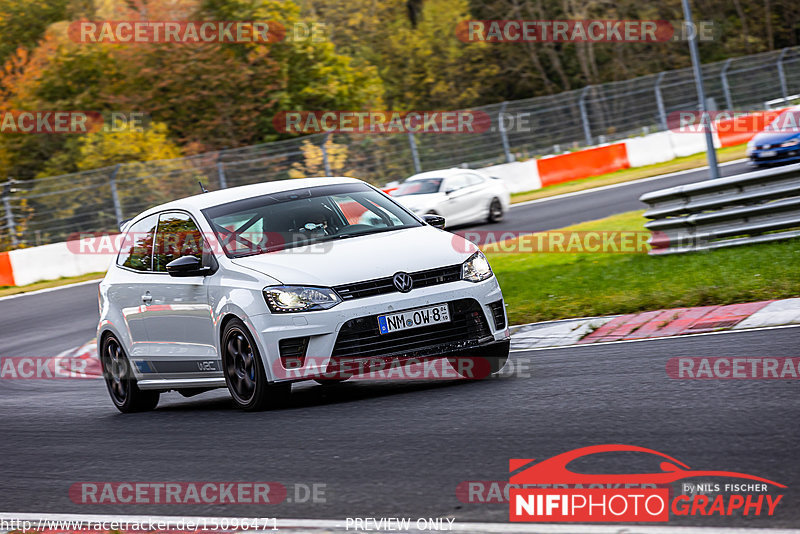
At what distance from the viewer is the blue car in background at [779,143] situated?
2398cm

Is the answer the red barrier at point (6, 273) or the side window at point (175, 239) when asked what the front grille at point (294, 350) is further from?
the red barrier at point (6, 273)

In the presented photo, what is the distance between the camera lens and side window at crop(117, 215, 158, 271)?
9.43 meters

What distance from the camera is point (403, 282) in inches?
301

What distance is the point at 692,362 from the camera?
24.8 ft

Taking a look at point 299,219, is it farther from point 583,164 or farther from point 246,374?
point 583,164

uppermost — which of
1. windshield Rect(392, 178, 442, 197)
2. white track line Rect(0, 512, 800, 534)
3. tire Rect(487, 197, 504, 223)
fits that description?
windshield Rect(392, 178, 442, 197)

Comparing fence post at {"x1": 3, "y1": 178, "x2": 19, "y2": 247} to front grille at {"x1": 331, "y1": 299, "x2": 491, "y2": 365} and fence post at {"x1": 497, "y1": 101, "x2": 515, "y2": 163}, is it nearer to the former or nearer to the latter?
fence post at {"x1": 497, "y1": 101, "x2": 515, "y2": 163}

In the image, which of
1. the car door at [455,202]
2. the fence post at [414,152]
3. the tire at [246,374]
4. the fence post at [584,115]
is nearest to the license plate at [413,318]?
the tire at [246,374]

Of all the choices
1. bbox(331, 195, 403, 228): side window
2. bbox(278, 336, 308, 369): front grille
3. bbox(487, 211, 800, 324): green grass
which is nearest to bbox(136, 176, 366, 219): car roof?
bbox(331, 195, 403, 228): side window

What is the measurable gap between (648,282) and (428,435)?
5899 mm

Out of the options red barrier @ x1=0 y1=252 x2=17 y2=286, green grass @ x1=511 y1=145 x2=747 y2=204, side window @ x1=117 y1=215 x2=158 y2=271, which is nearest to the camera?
side window @ x1=117 y1=215 x2=158 y2=271

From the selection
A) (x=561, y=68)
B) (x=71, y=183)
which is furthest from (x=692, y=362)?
(x=561, y=68)

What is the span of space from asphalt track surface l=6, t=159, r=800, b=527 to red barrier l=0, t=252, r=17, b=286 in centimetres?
1563

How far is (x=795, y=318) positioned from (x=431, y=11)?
53.1m
